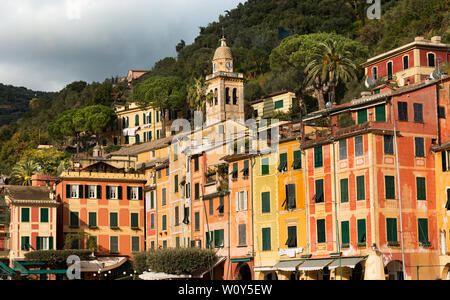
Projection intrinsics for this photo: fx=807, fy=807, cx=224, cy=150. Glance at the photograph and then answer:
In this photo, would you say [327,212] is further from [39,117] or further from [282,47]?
[39,117]

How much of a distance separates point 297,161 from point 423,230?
1070 centimetres

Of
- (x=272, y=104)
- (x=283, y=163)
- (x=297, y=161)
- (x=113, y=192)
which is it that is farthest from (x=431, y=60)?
(x=113, y=192)

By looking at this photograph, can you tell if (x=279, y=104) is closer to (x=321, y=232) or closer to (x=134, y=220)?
(x=134, y=220)

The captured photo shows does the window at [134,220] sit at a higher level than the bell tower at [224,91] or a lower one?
lower

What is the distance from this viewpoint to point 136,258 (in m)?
70.4

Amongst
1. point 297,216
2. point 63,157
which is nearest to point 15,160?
point 63,157

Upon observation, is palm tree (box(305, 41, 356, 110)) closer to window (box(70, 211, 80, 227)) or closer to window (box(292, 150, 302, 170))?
window (box(292, 150, 302, 170))

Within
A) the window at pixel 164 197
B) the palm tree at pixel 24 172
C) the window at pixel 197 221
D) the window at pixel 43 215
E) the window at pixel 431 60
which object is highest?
the window at pixel 431 60

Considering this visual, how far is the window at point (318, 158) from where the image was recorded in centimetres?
5694

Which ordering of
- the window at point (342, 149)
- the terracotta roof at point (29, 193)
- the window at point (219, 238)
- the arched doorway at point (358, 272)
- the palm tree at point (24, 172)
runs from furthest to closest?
1. the palm tree at point (24, 172)
2. the terracotta roof at point (29, 193)
3. the window at point (219, 238)
4. the window at point (342, 149)
5. the arched doorway at point (358, 272)

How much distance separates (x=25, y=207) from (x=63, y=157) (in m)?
43.5

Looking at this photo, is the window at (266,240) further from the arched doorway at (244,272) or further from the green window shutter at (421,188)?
the green window shutter at (421,188)

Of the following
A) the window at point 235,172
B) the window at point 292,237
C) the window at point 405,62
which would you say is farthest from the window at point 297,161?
the window at point 405,62

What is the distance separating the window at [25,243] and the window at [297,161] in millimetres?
30098
